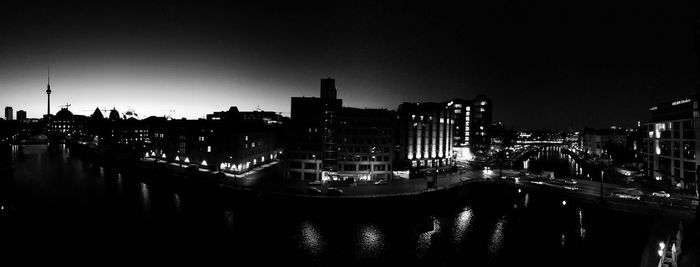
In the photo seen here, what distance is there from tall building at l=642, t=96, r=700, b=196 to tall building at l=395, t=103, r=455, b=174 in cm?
2530

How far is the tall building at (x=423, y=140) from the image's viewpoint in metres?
50.9

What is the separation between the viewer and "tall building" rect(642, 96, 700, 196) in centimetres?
3528

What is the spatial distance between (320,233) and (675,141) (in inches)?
1507

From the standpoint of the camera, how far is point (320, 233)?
2825 centimetres

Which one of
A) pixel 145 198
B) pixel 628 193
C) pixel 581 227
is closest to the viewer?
pixel 581 227

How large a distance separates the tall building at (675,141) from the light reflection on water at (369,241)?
27.6 meters

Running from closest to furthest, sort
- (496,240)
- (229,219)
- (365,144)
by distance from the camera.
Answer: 1. (496,240)
2. (229,219)
3. (365,144)

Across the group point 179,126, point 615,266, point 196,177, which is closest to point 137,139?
point 179,126

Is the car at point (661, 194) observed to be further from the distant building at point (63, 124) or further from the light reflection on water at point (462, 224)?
the distant building at point (63, 124)

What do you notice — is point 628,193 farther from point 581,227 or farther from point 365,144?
point 365,144

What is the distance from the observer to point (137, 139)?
84.4 meters

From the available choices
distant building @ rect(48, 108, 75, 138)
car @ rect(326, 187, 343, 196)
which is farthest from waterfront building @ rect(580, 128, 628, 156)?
distant building @ rect(48, 108, 75, 138)

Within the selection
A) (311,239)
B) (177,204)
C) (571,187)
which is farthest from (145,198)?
(571,187)

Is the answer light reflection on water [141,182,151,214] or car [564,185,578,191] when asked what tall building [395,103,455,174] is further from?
light reflection on water [141,182,151,214]
